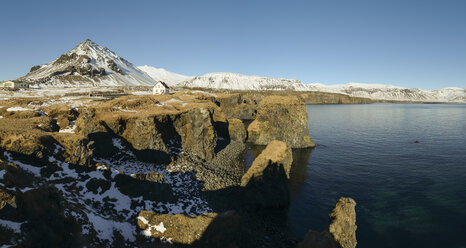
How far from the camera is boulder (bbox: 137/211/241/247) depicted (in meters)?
17.2

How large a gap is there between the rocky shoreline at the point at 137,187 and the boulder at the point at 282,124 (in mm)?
17848

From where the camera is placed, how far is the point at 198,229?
17.8m

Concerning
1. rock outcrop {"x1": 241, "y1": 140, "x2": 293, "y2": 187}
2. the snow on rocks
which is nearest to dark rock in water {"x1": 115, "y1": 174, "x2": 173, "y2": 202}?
rock outcrop {"x1": 241, "y1": 140, "x2": 293, "y2": 187}

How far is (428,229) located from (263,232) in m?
18.1

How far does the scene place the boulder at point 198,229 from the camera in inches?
675

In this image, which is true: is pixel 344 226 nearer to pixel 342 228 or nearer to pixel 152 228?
pixel 342 228

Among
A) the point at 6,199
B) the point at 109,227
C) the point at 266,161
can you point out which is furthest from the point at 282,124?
the point at 6,199

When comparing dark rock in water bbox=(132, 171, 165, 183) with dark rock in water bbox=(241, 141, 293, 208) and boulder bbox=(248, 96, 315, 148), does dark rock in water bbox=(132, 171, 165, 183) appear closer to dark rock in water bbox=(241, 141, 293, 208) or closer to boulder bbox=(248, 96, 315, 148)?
dark rock in water bbox=(241, 141, 293, 208)

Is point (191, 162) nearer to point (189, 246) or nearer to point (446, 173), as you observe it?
point (189, 246)

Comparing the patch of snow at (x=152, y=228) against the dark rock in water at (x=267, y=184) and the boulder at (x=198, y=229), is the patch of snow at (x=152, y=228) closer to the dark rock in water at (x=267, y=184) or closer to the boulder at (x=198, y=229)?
the boulder at (x=198, y=229)

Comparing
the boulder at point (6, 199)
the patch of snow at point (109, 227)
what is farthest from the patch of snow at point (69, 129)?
the boulder at point (6, 199)

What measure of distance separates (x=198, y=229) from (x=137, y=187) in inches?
421

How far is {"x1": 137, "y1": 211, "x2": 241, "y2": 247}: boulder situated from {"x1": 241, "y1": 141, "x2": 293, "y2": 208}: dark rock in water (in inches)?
351

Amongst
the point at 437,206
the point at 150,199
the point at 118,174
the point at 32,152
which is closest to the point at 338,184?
the point at 437,206
